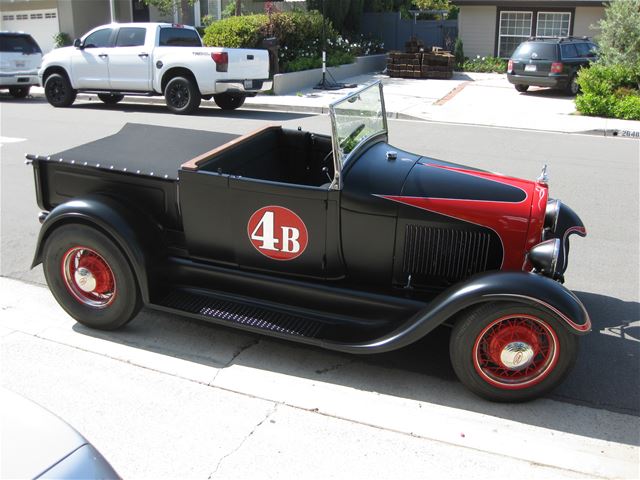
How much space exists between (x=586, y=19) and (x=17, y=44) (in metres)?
19.4

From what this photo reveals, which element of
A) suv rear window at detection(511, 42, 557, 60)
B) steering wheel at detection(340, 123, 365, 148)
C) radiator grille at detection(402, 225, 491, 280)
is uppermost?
suv rear window at detection(511, 42, 557, 60)

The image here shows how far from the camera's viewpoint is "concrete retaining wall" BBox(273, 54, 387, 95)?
57.1 feet

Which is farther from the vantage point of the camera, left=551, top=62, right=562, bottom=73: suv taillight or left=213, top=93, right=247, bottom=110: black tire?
left=551, top=62, right=562, bottom=73: suv taillight

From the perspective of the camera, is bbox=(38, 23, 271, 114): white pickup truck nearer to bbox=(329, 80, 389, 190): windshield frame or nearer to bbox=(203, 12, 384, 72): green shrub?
bbox=(203, 12, 384, 72): green shrub

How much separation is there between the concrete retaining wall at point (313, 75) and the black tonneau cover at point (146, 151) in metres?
12.6

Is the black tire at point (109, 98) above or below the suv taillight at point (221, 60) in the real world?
below

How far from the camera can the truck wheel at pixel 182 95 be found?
13.6m

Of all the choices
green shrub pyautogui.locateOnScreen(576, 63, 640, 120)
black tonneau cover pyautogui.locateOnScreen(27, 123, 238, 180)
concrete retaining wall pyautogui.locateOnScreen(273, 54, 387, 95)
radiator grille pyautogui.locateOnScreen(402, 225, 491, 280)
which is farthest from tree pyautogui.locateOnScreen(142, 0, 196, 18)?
radiator grille pyautogui.locateOnScreen(402, 225, 491, 280)

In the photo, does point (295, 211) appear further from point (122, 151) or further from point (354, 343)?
point (122, 151)

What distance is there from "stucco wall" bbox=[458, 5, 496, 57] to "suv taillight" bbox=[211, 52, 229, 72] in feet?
49.0

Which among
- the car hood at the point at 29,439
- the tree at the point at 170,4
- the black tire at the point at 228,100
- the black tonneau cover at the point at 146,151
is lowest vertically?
the car hood at the point at 29,439

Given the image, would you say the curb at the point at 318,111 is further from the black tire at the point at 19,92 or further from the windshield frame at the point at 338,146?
the windshield frame at the point at 338,146

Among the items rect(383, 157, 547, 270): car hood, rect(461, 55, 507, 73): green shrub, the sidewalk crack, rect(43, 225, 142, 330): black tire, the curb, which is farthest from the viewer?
rect(461, 55, 507, 73): green shrub

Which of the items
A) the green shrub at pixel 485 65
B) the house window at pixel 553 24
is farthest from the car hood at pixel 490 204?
the house window at pixel 553 24
